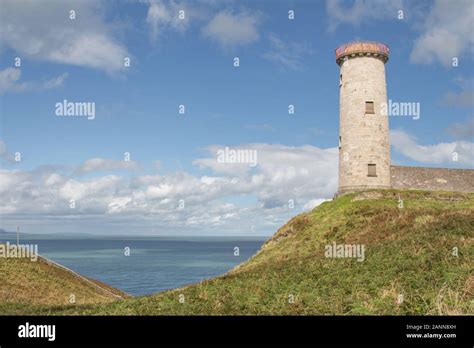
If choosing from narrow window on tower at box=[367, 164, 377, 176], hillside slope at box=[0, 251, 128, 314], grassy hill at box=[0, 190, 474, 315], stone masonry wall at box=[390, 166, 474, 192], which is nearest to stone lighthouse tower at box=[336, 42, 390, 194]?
narrow window on tower at box=[367, 164, 377, 176]

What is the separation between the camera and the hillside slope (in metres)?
28.1

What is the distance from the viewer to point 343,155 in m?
42.9

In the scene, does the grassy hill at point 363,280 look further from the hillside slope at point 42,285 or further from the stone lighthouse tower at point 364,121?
the stone lighthouse tower at point 364,121

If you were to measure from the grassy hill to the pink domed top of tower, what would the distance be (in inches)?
687

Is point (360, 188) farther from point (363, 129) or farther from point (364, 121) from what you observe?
point (364, 121)

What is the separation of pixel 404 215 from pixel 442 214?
253cm

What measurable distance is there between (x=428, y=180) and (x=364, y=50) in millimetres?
14628

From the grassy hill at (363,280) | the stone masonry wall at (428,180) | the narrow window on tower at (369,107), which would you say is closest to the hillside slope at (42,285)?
the grassy hill at (363,280)

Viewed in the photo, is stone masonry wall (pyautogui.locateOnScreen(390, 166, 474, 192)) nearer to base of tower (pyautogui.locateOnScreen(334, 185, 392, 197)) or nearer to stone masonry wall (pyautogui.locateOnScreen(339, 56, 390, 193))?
stone masonry wall (pyautogui.locateOnScreen(339, 56, 390, 193))
